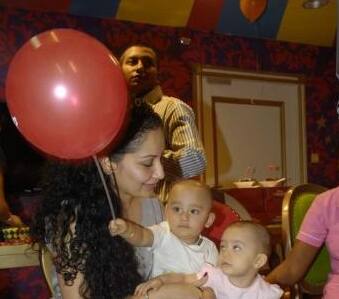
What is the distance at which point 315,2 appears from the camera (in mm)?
4738

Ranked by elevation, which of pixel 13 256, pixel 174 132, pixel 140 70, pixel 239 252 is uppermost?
pixel 140 70

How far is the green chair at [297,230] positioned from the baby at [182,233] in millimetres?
473

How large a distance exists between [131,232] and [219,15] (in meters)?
3.66

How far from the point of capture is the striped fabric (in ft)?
7.16

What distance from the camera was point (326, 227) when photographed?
1.90 meters

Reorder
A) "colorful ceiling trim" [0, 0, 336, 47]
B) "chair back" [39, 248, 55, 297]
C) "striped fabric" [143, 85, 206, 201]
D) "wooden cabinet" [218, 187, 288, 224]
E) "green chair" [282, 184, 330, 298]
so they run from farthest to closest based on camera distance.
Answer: "colorful ceiling trim" [0, 0, 336, 47] < "wooden cabinet" [218, 187, 288, 224] < "striped fabric" [143, 85, 206, 201] < "green chair" [282, 184, 330, 298] < "chair back" [39, 248, 55, 297]

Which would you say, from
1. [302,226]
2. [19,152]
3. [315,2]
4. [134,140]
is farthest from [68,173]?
[315,2]

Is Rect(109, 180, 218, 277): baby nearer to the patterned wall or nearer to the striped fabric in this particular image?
the striped fabric

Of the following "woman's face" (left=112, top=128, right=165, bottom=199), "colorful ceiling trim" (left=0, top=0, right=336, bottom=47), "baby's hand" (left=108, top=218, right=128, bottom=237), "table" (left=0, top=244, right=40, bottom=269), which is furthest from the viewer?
"colorful ceiling trim" (left=0, top=0, right=336, bottom=47)

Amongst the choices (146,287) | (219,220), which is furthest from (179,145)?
(146,287)

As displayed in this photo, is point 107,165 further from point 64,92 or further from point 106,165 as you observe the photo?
point 64,92

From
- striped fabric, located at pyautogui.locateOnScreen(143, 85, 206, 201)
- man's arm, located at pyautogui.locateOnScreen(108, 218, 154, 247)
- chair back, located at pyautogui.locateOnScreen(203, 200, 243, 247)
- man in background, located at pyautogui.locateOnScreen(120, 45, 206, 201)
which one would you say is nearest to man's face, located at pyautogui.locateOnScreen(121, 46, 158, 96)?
man in background, located at pyautogui.locateOnScreen(120, 45, 206, 201)

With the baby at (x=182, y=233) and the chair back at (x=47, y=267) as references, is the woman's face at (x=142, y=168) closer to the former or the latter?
the baby at (x=182, y=233)

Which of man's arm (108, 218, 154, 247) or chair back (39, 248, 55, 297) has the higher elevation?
man's arm (108, 218, 154, 247)
